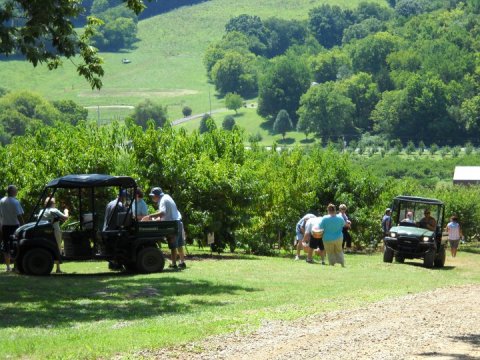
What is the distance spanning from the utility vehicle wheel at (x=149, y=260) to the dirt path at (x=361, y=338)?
20.0 feet

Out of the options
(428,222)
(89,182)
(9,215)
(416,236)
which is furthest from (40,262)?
(428,222)

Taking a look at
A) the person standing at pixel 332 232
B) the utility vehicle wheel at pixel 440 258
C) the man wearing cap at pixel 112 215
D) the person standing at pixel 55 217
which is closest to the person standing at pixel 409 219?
the utility vehicle wheel at pixel 440 258

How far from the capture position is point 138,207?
23.0 metres

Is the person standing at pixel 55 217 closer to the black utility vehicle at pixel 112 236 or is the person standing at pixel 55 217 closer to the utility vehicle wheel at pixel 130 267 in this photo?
the black utility vehicle at pixel 112 236

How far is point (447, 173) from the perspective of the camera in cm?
15200

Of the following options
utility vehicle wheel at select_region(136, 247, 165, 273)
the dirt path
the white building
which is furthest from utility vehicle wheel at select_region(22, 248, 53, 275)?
the white building

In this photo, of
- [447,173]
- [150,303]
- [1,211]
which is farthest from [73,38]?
[447,173]

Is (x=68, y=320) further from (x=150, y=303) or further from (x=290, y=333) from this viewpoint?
(x=290, y=333)

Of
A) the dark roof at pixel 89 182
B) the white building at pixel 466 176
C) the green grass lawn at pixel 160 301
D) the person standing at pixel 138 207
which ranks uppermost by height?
the white building at pixel 466 176

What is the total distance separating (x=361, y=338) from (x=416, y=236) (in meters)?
17.2

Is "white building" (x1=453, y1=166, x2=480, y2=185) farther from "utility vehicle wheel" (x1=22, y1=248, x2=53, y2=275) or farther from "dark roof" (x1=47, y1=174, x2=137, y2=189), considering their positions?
"utility vehicle wheel" (x1=22, y1=248, x2=53, y2=275)

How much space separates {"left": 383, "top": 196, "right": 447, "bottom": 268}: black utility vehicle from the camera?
99.5ft

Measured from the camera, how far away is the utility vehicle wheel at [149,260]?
21359 mm

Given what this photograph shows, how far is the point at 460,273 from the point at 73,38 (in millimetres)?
12888
